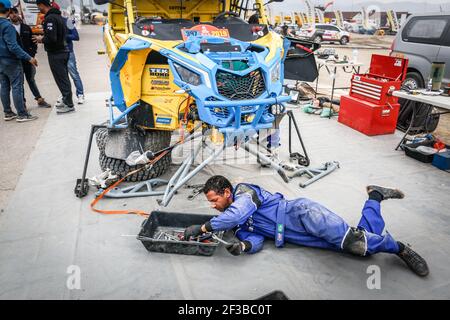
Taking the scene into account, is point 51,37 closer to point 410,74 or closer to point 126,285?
point 126,285

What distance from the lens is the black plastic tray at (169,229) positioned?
9.35ft

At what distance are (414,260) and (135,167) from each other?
2.96 meters

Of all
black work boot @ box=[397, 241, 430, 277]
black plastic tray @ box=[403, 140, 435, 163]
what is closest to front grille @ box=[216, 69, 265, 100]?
black work boot @ box=[397, 241, 430, 277]

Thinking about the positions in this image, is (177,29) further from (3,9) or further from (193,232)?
(3,9)

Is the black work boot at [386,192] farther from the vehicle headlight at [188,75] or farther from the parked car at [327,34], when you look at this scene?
the parked car at [327,34]

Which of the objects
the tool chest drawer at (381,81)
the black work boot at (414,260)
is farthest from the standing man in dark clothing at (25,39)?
the black work boot at (414,260)

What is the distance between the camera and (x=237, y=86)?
10.7 ft

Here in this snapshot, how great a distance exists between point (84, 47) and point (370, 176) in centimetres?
1762

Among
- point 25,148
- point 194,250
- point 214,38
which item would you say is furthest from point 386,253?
point 25,148

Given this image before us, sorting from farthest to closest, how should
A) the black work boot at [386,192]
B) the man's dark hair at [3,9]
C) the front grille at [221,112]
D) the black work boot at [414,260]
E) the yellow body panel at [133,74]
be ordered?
the man's dark hair at [3,9], the yellow body panel at [133,74], the front grille at [221,112], the black work boot at [386,192], the black work boot at [414,260]

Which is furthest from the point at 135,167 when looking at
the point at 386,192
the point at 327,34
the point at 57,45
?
the point at 327,34

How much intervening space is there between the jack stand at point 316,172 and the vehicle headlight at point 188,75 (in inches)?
69.5

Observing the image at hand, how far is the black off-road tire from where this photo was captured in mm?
4145

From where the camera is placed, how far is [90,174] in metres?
4.48
